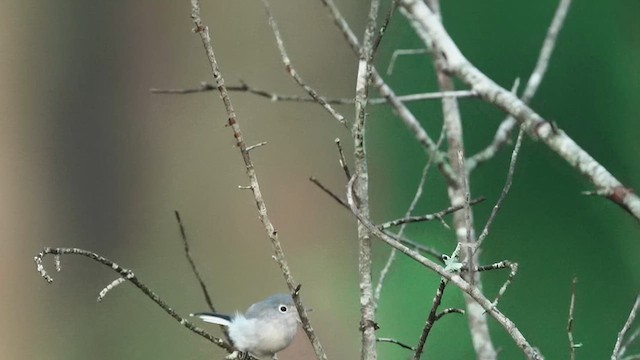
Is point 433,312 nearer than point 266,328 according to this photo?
Yes

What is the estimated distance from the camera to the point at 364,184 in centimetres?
96

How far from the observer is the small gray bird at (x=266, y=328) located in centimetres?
142

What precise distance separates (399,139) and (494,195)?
1.02ft

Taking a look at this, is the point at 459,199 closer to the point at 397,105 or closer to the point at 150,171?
the point at 397,105

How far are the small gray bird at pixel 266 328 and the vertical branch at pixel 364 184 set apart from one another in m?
0.46

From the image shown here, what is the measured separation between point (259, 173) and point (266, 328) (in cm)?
87

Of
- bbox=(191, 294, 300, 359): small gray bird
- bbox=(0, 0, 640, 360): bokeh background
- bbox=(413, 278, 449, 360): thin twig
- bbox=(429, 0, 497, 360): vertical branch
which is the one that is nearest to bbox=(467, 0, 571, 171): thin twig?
bbox=(429, 0, 497, 360): vertical branch

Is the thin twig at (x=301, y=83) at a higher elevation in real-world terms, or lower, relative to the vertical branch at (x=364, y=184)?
higher

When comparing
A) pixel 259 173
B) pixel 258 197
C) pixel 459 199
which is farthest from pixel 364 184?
pixel 259 173

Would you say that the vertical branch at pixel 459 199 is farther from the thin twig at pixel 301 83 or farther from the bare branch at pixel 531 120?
the thin twig at pixel 301 83

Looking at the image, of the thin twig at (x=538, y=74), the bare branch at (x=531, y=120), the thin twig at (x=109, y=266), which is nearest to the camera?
the thin twig at (x=109, y=266)

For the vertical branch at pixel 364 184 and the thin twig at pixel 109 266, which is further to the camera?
the vertical branch at pixel 364 184

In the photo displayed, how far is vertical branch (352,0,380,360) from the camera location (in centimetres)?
93

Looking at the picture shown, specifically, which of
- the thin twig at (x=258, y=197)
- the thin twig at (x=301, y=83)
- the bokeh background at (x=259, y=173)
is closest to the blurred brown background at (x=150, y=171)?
the bokeh background at (x=259, y=173)
